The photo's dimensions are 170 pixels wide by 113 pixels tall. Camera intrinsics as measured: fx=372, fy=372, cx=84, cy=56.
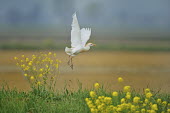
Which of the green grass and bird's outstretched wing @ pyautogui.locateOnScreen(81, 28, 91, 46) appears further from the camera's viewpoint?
bird's outstretched wing @ pyautogui.locateOnScreen(81, 28, 91, 46)

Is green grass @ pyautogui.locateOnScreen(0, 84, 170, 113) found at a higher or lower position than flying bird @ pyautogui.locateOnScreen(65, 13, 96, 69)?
lower

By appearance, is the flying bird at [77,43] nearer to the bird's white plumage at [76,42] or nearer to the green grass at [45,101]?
the bird's white plumage at [76,42]

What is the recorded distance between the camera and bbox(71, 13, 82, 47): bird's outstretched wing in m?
6.41

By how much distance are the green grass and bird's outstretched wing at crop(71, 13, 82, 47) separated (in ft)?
2.71

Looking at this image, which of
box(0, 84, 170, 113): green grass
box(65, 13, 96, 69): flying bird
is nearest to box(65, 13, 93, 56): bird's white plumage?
box(65, 13, 96, 69): flying bird

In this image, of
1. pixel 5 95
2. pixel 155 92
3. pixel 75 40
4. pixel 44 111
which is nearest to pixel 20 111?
pixel 44 111

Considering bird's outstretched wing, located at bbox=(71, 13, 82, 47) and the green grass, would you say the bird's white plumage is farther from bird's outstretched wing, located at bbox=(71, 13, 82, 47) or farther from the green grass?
the green grass

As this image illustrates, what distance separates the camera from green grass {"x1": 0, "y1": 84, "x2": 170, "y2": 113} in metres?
5.63

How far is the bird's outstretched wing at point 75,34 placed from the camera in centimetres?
641

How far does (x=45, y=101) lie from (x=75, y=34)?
4.33 ft

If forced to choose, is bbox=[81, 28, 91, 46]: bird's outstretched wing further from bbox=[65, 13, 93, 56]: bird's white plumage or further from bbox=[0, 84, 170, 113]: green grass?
bbox=[0, 84, 170, 113]: green grass

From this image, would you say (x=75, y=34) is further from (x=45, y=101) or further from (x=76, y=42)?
(x=45, y=101)

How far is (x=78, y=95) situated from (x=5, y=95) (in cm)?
127

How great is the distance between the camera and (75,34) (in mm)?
6535
